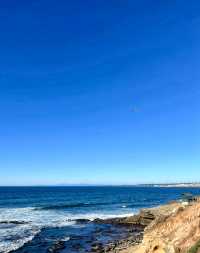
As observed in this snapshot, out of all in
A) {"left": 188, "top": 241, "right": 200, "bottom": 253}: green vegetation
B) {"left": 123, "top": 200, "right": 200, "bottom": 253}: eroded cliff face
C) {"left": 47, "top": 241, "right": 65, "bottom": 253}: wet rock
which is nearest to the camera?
{"left": 188, "top": 241, "right": 200, "bottom": 253}: green vegetation

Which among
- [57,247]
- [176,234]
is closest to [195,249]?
[176,234]

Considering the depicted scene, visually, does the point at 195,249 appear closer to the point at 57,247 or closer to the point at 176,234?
the point at 176,234

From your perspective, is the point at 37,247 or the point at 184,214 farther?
the point at 37,247

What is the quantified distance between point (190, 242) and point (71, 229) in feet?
124

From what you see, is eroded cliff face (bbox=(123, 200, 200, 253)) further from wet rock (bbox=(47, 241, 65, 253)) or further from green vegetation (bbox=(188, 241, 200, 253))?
wet rock (bbox=(47, 241, 65, 253))

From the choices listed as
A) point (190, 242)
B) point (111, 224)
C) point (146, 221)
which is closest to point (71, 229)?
point (111, 224)

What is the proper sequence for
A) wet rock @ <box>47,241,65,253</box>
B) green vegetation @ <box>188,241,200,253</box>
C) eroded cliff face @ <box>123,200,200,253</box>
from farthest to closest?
wet rock @ <box>47,241,65,253</box> < eroded cliff face @ <box>123,200,200,253</box> < green vegetation @ <box>188,241,200,253</box>

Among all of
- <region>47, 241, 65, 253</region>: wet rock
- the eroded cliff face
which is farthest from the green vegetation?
<region>47, 241, 65, 253</region>: wet rock

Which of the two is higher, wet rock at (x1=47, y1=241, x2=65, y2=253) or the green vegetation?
the green vegetation

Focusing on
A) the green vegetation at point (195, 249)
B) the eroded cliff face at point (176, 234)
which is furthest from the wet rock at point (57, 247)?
the green vegetation at point (195, 249)

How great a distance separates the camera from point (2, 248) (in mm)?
43781

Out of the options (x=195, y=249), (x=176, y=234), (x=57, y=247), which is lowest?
(x=57, y=247)

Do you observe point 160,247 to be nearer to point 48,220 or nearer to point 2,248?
point 2,248

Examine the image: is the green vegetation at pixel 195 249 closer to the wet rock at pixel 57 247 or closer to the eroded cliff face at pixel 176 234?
the eroded cliff face at pixel 176 234
